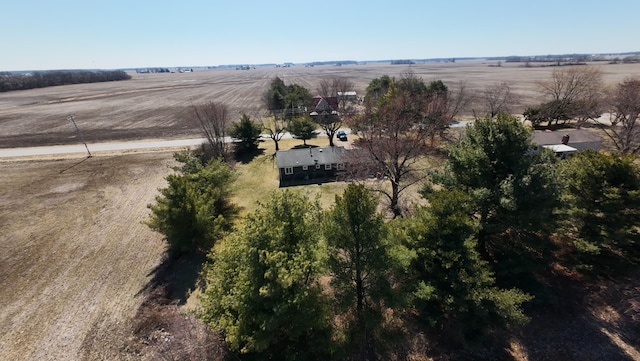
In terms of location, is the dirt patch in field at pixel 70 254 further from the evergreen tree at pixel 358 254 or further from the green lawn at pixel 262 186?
the evergreen tree at pixel 358 254

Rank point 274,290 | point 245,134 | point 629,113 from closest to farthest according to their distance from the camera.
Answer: point 274,290, point 629,113, point 245,134

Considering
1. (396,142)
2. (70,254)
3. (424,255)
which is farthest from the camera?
(396,142)

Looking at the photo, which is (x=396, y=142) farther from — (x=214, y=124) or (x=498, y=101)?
(x=498, y=101)

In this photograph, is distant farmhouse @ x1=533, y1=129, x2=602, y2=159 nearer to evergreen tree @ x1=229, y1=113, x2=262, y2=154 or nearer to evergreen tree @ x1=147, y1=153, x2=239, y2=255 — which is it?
evergreen tree @ x1=229, y1=113, x2=262, y2=154

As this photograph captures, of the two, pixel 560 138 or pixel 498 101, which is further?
pixel 498 101

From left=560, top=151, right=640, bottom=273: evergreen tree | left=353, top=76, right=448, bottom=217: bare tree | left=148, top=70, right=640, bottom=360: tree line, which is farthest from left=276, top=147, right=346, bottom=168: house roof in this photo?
left=560, top=151, right=640, bottom=273: evergreen tree

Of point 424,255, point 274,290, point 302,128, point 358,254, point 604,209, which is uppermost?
point 302,128

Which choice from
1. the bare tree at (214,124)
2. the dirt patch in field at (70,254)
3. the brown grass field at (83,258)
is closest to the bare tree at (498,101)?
the brown grass field at (83,258)

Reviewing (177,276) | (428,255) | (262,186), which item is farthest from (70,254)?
(428,255)
